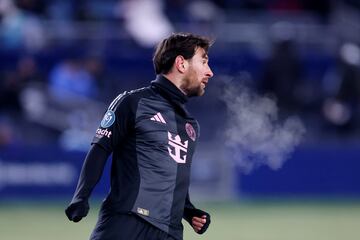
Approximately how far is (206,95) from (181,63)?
10.9m

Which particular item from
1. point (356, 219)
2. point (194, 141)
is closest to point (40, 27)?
point (356, 219)

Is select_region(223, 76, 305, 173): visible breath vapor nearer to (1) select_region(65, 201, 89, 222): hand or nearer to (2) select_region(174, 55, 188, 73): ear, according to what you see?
(2) select_region(174, 55, 188, 73): ear

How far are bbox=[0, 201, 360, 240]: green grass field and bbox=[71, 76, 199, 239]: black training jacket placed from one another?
5.73m

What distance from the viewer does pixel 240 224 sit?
1365 centimetres

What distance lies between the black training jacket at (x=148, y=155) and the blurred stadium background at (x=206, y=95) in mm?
7734

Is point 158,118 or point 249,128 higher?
point 249,128

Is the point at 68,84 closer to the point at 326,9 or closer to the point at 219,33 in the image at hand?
the point at 219,33

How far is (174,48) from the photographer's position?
20.8 feet

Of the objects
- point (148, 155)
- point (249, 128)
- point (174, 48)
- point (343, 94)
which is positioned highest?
point (343, 94)

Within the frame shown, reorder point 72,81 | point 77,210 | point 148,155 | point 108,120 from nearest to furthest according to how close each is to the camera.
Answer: point 77,210 < point 108,120 < point 148,155 < point 72,81

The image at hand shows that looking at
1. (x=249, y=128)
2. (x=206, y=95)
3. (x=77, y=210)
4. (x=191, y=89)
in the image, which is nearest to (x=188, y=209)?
(x=191, y=89)

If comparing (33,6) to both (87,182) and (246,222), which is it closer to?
(246,222)

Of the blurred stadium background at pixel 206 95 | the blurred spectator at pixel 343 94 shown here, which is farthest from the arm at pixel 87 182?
the blurred spectator at pixel 343 94

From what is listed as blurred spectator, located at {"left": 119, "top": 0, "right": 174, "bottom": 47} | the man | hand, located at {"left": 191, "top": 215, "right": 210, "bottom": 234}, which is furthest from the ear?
blurred spectator, located at {"left": 119, "top": 0, "right": 174, "bottom": 47}
